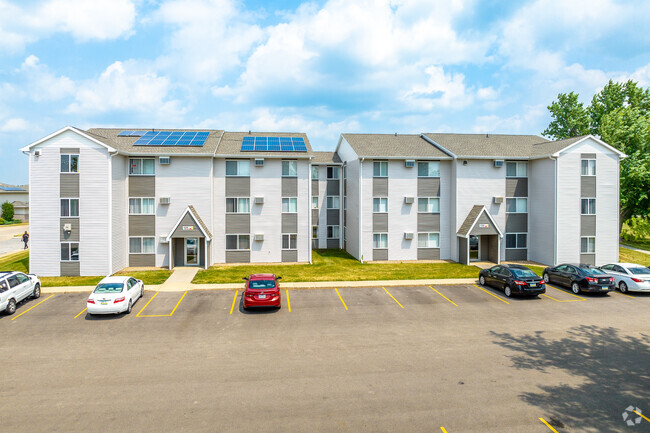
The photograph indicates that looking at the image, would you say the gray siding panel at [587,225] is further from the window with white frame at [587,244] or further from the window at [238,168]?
the window at [238,168]

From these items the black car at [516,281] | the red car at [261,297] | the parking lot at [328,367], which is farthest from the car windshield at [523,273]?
the red car at [261,297]

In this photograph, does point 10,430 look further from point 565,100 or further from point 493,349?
point 565,100

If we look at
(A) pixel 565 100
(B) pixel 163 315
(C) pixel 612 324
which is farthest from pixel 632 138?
(B) pixel 163 315

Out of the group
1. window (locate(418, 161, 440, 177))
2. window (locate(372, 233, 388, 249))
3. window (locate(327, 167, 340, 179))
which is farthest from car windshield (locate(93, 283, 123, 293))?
window (locate(327, 167, 340, 179))

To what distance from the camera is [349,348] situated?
12.9 metres

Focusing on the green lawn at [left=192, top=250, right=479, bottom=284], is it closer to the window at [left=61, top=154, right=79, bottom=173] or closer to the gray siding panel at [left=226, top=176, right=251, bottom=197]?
the gray siding panel at [left=226, top=176, right=251, bottom=197]

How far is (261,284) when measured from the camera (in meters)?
17.5

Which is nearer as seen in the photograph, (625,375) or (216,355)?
(625,375)

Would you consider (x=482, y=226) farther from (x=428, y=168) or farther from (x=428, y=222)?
(x=428, y=168)

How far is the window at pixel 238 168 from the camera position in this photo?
28.8 meters

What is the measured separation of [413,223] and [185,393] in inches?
962

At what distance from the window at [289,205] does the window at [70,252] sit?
47.7 feet

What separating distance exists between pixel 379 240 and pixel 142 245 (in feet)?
61.3

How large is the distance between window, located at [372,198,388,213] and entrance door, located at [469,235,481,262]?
759 centimetres
